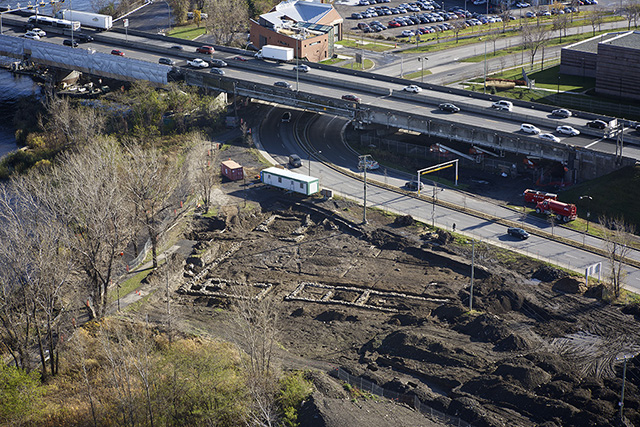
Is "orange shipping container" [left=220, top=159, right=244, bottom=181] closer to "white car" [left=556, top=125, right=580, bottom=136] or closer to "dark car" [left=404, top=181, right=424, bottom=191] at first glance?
"dark car" [left=404, top=181, right=424, bottom=191]

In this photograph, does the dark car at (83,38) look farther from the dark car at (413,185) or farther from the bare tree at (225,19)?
the dark car at (413,185)

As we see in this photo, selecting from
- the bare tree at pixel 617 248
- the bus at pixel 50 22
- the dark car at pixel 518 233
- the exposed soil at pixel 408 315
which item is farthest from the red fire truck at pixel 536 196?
the bus at pixel 50 22

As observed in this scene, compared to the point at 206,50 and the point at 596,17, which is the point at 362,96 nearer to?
the point at 206,50

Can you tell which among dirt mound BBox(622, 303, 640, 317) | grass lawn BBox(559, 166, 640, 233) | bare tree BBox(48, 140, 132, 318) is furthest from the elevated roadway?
bare tree BBox(48, 140, 132, 318)

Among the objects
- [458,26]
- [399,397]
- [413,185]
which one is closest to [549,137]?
[413,185]

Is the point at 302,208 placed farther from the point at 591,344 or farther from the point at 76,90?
the point at 76,90

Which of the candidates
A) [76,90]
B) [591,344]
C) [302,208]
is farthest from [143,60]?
[591,344]
